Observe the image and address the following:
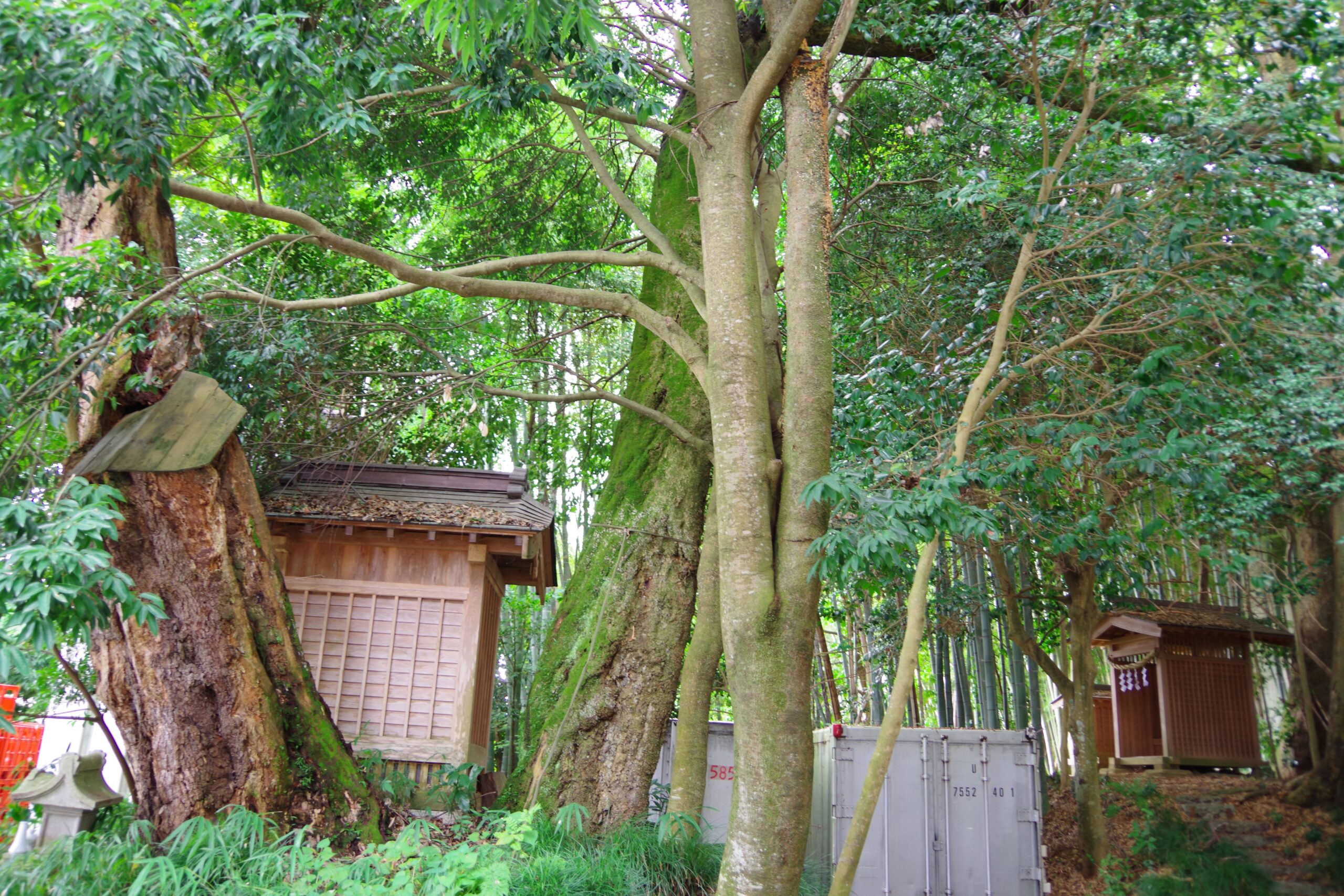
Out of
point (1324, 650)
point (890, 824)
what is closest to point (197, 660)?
point (890, 824)

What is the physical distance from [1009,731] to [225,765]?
805 centimetres

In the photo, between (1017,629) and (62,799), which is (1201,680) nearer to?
(1017,629)

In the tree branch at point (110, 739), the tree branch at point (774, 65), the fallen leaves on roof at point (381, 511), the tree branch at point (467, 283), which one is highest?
the tree branch at point (774, 65)

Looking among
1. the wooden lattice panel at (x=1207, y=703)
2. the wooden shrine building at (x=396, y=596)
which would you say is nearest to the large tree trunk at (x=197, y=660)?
the wooden shrine building at (x=396, y=596)

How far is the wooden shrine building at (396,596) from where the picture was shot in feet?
25.6

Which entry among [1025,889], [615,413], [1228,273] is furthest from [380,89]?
[1025,889]

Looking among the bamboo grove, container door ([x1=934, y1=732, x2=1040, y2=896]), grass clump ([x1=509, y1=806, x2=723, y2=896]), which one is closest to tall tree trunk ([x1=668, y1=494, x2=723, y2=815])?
the bamboo grove

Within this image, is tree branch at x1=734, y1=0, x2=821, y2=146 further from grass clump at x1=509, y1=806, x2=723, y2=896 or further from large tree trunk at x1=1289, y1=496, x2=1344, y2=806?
large tree trunk at x1=1289, y1=496, x2=1344, y2=806

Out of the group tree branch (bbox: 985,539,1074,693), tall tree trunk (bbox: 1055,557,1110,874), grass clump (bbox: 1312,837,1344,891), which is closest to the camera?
grass clump (bbox: 1312,837,1344,891)

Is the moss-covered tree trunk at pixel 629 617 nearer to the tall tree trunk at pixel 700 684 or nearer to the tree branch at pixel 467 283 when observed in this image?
the tall tree trunk at pixel 700 684

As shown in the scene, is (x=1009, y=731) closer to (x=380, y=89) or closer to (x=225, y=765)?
(x=225, y=765)

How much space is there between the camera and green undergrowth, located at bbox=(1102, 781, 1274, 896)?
33.1ft

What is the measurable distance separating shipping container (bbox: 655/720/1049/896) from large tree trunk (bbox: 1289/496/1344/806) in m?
4.63

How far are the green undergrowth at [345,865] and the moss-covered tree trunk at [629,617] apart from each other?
645 mm
